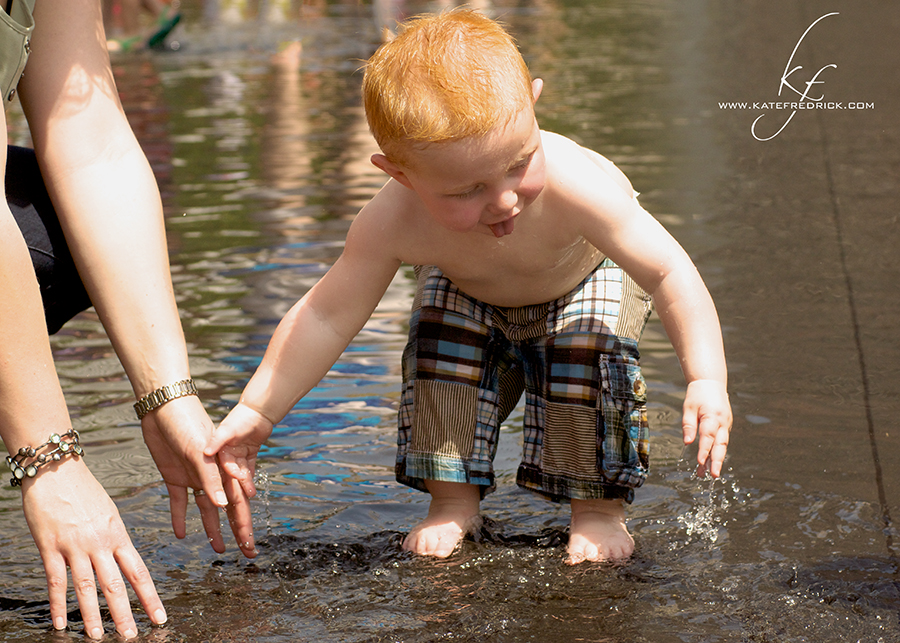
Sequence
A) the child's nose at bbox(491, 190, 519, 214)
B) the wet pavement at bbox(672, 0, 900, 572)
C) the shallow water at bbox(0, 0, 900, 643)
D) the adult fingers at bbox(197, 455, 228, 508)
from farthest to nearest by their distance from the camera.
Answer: the wet pavement at bbox(672, 0, 900, 572) → the adult fingers at bbox(197, 455, 228, 508) → the child's nose at bbox(491, 190, 519, 214) → the shallow water at bbox(0, 0, 900, 643)

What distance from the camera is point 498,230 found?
2125 mm

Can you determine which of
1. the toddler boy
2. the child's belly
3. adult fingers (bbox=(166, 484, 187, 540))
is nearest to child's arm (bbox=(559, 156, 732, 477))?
the toddler boy

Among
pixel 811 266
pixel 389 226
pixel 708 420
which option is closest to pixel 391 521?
pixel 389 226

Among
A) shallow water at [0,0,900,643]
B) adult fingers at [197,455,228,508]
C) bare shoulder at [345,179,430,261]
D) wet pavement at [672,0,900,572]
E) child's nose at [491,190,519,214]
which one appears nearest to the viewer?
shallow water at [0,0,900,643]

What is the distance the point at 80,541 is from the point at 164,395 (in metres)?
0.44

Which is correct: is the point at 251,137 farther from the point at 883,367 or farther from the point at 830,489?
the point at 830,489

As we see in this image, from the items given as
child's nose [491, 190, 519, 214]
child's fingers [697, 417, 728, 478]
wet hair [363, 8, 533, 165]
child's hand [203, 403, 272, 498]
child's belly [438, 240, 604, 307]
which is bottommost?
child's hand [203, 403, 272, 498]

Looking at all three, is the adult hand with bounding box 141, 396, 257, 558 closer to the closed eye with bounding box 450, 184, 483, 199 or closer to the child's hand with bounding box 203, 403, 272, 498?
the child's hand with bounding box 203, 403, 272, 498

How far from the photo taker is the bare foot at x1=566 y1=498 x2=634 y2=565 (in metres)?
2.18

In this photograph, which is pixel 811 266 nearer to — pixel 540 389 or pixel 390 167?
pixel 540 389

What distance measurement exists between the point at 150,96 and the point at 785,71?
471 cm

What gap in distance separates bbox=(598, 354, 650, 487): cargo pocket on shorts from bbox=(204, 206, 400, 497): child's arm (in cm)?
48

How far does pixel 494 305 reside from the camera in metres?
2.43

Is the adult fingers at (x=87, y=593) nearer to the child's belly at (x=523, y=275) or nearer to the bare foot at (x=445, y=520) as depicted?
the bare foot at (x=445, y=520)
